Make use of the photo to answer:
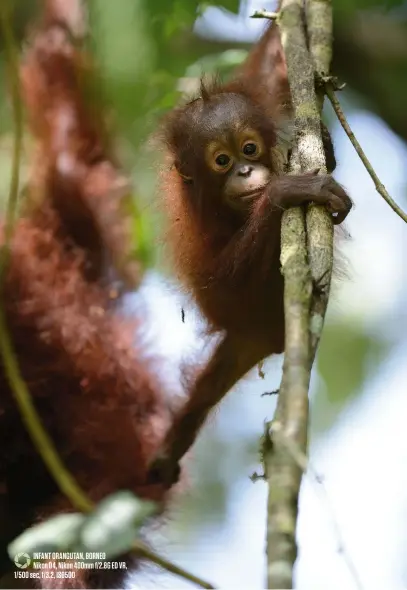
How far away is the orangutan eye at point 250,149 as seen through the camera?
3.59 meters

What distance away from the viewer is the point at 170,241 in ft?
12.9

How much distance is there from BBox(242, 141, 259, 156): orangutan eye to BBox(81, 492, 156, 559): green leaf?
2.04 metres

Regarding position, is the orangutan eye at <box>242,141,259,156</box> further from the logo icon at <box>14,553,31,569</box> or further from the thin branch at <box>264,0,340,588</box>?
the logo icon at <box>14,553,31,569</box>

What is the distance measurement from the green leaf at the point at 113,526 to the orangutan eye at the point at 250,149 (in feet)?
6.68

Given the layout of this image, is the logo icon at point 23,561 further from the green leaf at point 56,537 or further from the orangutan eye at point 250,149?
the orangutan eye at point 250,149

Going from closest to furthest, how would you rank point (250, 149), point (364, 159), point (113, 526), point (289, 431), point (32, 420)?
point (289, 431), point (113, 526), point (32, 420), point (364, 159), point (250, 149)

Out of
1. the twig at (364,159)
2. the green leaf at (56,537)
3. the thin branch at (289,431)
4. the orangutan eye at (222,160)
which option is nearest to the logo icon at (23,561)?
the green leaf at (56,537)

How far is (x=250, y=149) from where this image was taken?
3.60 metres

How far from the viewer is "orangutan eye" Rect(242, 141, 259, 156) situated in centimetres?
359

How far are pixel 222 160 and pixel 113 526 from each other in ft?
7.09

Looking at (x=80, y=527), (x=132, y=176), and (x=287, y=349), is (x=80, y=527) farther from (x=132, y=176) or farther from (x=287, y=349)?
(x=132, y=176)

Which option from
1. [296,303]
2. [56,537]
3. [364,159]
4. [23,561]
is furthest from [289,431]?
[23,561]

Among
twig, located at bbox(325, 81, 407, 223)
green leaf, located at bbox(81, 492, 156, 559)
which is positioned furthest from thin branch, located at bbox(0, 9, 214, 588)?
twig, located at bbox(325, 81, 407, 223)

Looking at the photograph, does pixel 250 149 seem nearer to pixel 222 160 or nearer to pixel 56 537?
pixel 222 160
